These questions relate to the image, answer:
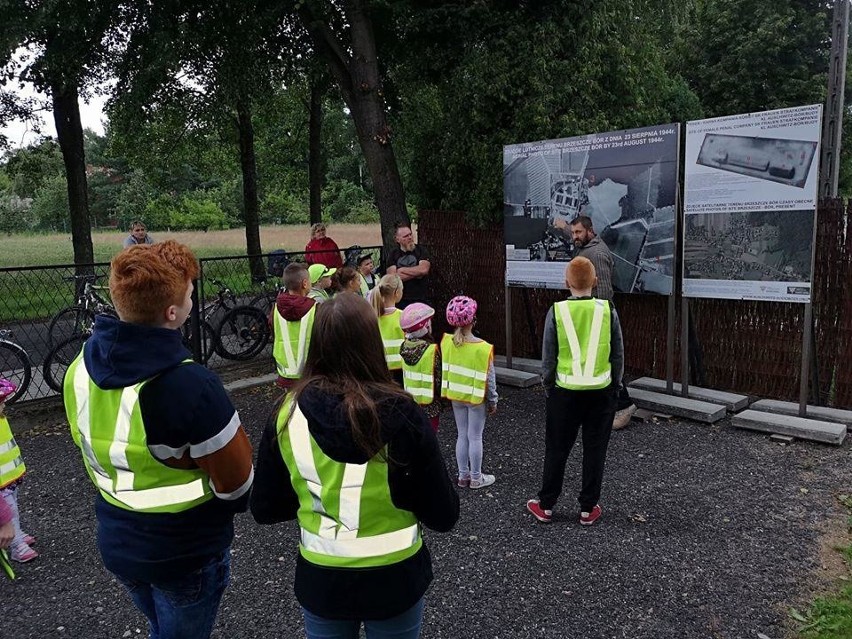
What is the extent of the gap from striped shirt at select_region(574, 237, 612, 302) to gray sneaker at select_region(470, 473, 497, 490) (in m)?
2.21

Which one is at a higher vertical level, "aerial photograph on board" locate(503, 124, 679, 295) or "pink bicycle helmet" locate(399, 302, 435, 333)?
"aerial photograph on board" locate(503, 124, 679, 295)

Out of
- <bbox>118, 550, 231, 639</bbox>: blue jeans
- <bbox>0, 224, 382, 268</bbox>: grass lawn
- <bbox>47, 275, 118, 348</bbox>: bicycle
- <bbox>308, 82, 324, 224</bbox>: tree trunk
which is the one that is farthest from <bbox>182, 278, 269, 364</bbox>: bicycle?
<bbox>0, 224, 382, 268</bbox>: grass lawn

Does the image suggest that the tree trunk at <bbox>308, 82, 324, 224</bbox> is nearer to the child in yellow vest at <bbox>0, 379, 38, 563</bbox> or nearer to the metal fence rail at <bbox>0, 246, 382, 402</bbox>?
the metal fence rail at <bbox>0, 246, 382, 402</bbox>

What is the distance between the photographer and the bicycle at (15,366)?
722 cm

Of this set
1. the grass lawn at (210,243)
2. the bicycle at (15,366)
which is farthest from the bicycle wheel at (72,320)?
the grass lawn at (210,243)

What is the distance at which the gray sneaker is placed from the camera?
525 cm

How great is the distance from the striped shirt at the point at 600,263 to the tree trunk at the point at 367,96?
4.28 m

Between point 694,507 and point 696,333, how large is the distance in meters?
3.13

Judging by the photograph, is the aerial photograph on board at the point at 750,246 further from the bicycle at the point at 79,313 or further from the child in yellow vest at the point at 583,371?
the bicycle at the point at 79,313

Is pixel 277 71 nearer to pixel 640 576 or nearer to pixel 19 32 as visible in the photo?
pixel 19 32

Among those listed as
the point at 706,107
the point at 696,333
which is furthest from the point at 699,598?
the point at 706,107

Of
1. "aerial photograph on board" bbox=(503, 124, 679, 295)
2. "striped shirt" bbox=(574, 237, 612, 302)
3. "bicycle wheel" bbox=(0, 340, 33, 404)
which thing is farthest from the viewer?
"bicycle wheel" bbox=(0, 340, 33, 404)

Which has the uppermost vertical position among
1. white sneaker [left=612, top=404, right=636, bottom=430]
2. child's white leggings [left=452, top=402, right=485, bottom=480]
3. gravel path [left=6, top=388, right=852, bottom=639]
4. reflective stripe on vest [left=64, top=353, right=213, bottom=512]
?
reflective stripe on vest [left=64, top=353, right=213, bottom=512]

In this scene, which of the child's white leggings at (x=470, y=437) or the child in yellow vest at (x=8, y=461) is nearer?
the child in yellow vest at (x=8, y=461)
